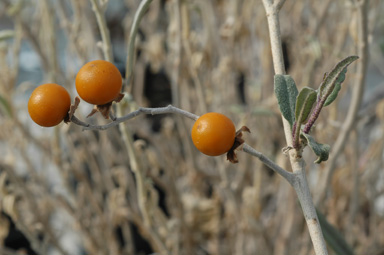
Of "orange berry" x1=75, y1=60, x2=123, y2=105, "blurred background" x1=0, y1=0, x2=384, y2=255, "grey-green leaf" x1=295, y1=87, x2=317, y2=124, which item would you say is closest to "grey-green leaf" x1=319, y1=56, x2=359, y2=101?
"grey-green leaf" x1=295, y1=87, x2=317, y2=124

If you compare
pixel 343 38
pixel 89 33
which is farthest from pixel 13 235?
pixel 343 38

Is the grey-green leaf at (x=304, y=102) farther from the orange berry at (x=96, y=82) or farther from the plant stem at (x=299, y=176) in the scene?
the orange berry at (x=96, y=82)

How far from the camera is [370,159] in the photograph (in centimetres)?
96

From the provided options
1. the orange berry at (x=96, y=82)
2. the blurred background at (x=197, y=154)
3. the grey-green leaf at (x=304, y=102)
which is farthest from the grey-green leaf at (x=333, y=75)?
the blurred background at (x=197, y=154)

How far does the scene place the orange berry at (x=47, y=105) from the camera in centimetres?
27

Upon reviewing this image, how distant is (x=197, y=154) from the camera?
1202 mm

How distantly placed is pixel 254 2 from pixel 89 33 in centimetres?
46

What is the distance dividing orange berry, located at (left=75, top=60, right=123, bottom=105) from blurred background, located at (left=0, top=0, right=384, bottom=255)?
0.24 metres

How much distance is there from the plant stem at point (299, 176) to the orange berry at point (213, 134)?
0.19ft

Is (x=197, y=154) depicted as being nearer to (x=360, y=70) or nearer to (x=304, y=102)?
(x=360, y=70)

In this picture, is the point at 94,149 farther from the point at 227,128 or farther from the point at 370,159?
the point at 227,128

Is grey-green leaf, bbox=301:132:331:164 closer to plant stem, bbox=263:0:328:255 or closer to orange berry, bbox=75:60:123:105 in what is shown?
plant stem, bbox=263:0:328:255

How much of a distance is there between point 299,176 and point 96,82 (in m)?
0.16

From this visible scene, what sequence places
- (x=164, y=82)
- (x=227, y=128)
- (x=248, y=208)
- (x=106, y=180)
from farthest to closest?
1. (x=164, y=82)
2. (x=106, y=180)
3. (x=248, y=208)
4. (x=227, y=128)
